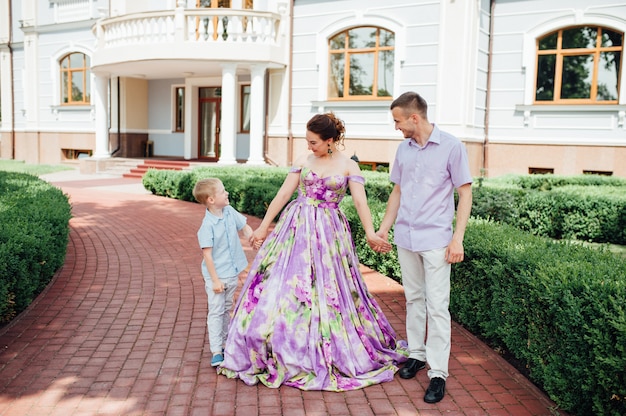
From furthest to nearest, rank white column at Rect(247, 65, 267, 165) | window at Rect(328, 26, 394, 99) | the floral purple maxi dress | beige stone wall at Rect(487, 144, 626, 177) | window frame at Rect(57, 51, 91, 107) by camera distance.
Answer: window frame at Rect(57, 51, 91, 107) < white column at Rect(247, 65, 267, 165) < window at Rect(328, 26, 394, 99) < beige stone wall at Rect(487, 144, 626, 177) < the floral purple maxi dress

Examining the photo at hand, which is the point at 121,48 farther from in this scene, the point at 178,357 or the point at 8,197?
the point at 178,357

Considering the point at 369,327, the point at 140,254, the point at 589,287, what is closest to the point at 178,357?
the point at 369,327

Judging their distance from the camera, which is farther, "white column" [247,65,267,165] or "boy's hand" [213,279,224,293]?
"white column" [247,65,267,165]

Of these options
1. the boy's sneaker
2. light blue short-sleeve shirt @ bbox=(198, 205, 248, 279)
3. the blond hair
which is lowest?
the boy's sneaker

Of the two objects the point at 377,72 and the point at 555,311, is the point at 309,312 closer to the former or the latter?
the point at 555,311

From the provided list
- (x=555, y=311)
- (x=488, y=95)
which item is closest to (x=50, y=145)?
(x=488, y=95)

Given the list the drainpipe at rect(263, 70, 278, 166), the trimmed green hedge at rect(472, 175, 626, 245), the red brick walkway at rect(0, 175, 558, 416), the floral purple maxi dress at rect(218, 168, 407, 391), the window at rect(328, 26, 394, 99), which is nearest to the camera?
the red brick walkway at rect(0, 175, 558, 416)

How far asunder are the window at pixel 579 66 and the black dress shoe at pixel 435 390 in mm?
13183

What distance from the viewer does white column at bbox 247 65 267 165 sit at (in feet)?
56.4

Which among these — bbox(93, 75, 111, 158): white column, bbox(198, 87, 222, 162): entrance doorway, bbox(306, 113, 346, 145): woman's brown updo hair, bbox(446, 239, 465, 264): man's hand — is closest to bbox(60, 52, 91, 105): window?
bbox(93, 75, 111, 158): white column

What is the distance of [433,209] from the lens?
385cm

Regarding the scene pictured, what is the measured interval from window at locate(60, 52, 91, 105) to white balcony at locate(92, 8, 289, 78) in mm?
4894

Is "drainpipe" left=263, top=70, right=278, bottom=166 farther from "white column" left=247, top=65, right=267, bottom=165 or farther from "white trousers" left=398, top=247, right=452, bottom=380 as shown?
"white trousers" left=398, top=247, right=452, bottom=380

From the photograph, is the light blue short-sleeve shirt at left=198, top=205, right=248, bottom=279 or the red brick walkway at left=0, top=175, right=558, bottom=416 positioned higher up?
the light blue short-sleeve shirt at left=198, top=205, right=248, bottom=279
